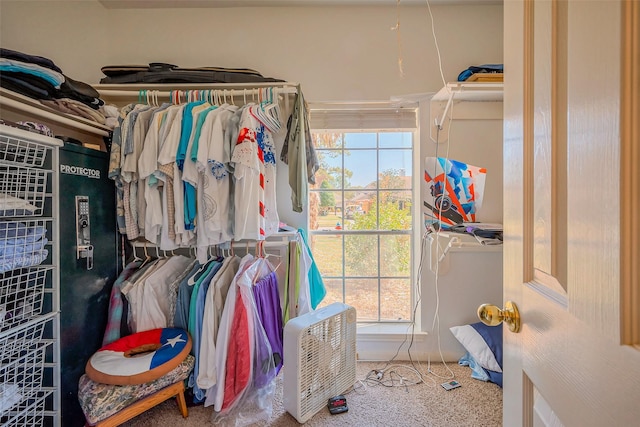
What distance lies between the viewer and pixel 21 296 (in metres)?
1.12

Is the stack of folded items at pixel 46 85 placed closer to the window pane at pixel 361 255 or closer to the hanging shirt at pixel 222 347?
the hanging shirt at pixel 222 347

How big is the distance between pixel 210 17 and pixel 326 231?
1674 millimetres

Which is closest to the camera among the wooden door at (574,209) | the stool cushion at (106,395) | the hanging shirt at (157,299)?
the wooden door at (574,209)

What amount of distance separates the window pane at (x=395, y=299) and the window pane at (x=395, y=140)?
100 cm

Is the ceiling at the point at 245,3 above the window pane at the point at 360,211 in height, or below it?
above

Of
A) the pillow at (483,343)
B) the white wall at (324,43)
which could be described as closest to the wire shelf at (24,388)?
the white wall at (324,43)

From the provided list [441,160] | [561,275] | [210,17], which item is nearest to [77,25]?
[210,17]

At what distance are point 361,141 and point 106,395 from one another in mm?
1965

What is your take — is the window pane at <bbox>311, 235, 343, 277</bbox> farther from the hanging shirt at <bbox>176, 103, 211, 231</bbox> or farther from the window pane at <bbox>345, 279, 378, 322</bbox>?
the hanging shirt at <bbox>176, 103, 211, 231</bbox>

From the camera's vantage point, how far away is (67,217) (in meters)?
1.22

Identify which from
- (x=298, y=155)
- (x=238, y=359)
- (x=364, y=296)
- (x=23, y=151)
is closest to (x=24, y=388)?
(x=238, y=359)

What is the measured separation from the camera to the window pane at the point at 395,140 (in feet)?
6.60

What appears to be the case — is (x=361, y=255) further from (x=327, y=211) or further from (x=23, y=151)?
(x=23, y=151)

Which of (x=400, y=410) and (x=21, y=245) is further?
(x=400, y=410)
